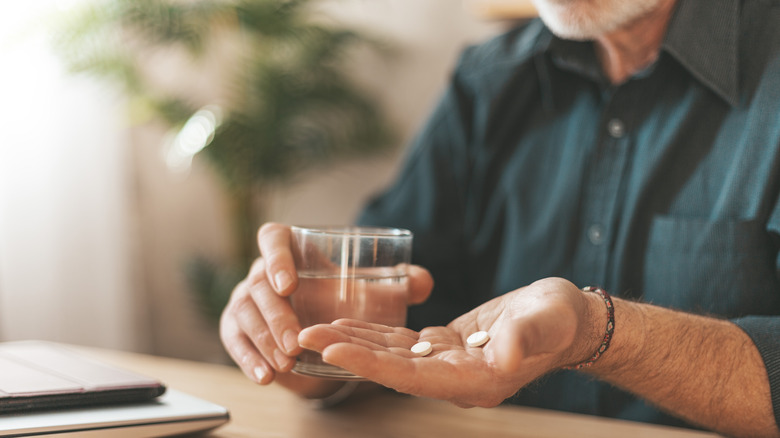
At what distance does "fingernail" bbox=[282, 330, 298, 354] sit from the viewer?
70 centimetres

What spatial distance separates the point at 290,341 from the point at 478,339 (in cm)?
20

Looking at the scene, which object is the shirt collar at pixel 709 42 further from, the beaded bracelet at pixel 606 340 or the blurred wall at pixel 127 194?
the blurred wall at pixel 127 194

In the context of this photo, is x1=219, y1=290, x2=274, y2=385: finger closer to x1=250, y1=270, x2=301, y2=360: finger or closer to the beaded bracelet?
x1=250, y1=270, x2=301, y2=360: finger

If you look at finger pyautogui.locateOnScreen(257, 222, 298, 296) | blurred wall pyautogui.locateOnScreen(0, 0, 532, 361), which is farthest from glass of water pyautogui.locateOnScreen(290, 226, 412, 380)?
blurred wall pyautogui.locateOnScreen(0, 0, 532, 361)

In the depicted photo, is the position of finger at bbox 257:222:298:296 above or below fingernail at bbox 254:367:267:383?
above

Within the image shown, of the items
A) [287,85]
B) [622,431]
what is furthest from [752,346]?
[287,85]

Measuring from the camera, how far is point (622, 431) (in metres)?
0.79

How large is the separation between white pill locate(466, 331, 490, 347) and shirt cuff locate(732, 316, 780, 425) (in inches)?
13.3

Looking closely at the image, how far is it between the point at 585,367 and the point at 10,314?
172 cm

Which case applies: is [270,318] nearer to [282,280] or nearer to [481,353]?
[282,280]

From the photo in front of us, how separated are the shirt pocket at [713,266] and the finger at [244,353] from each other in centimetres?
59

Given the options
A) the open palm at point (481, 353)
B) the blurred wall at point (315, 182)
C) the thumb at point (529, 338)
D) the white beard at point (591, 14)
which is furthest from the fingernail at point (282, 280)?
the blurred wall at point (315, 182)

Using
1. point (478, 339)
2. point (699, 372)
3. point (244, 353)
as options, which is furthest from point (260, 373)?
point (699, 372)

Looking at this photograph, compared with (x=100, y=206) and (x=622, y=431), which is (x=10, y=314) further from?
(x=622, y=431)
